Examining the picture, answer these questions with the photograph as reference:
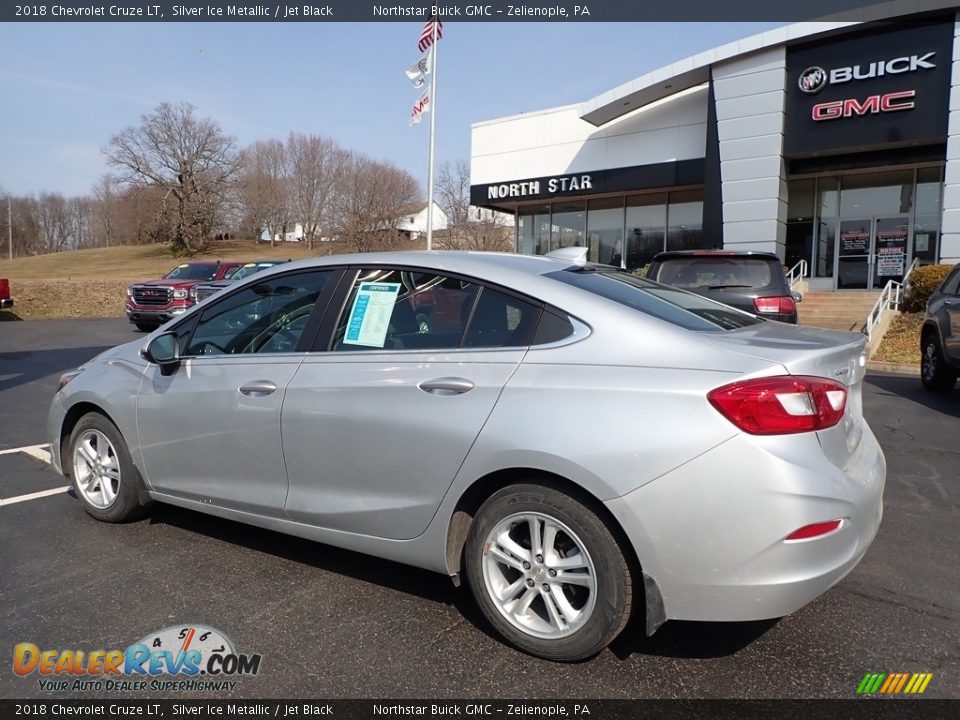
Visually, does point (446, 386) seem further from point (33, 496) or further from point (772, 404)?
point (33, 496)

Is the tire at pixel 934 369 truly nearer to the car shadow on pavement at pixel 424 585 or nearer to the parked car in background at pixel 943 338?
the parked car in background at pixel 943 338

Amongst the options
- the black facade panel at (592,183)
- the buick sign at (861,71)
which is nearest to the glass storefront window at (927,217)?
the buick sign at (861,71)

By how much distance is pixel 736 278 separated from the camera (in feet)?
26.3

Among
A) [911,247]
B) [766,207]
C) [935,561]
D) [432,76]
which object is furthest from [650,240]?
[935,561]

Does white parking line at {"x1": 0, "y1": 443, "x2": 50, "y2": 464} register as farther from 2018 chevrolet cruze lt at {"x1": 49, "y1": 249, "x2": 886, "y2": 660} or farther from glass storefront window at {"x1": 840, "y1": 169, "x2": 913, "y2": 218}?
glass storefront window at {"x1": 840, "y1": 169, "x2": 913, "y2": 218}

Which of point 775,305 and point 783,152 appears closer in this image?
point 775,305

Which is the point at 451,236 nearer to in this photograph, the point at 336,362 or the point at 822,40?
the point at 822,40

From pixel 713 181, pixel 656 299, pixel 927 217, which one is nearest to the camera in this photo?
pixel 656 299

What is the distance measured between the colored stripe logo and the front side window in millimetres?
2795

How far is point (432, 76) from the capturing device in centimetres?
1934

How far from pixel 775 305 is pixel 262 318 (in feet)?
19.8

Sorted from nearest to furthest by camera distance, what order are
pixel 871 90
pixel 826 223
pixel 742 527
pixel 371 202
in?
pixel 742 527, pixel 871 90, pixel 826 223, pixel 371 202
